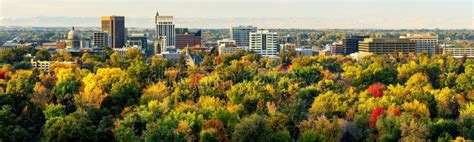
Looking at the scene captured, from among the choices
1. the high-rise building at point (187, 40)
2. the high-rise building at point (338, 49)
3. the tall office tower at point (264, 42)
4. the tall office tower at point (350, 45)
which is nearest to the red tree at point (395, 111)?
the tall office tower at point (264, 42)

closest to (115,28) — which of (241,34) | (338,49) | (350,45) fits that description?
(241,34)

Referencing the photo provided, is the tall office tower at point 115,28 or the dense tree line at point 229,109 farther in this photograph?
the tall office tower at point 115,28

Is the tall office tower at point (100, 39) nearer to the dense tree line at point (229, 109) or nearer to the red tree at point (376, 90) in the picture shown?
the dense tree line at point (229, 109)

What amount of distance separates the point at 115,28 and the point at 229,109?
430 feet

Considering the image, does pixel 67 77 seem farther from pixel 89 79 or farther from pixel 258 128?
pixel 258 128

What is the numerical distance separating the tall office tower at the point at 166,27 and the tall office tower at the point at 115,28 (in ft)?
23.5

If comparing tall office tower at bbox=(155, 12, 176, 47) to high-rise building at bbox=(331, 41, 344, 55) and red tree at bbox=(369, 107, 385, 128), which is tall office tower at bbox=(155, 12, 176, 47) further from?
red tree at bbox=(369, 107, 385, 128)

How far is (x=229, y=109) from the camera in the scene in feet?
147

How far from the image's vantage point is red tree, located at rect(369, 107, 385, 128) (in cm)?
4209

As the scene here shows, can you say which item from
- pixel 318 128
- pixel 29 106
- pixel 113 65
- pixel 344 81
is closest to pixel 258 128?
pixel 318 128

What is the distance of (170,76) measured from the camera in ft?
234

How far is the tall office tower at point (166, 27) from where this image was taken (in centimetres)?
16912

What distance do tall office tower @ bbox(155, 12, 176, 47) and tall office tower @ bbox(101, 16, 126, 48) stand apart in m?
7.15

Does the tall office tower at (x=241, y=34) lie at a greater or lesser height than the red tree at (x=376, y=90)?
greater
